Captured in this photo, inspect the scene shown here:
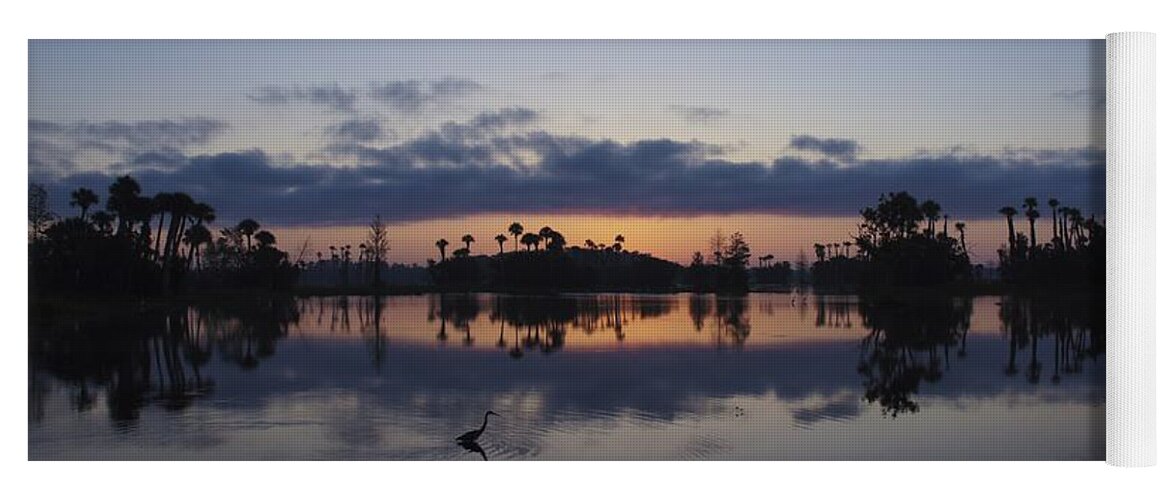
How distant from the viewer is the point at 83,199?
7.86 metres

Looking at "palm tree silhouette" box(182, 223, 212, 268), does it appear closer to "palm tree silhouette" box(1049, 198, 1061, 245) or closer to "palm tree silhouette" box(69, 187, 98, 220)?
"palm tree silhouette" box(69, 187, 98, 220)

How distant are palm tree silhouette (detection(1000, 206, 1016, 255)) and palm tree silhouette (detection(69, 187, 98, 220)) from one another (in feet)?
20.8

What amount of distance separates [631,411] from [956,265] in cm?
263

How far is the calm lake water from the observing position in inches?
293

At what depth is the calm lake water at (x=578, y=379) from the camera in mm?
7441

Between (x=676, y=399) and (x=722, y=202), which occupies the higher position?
(x=722, y=202)

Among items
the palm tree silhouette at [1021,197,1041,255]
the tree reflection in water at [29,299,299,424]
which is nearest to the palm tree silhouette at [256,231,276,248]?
the tree reflection in water at [29,299,299,424]

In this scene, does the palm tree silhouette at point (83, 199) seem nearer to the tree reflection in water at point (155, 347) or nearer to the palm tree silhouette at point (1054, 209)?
the tree reflection in water at point (155, 347)

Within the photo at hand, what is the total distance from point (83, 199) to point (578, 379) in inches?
145

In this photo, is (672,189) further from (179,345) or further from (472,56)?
(179,345)

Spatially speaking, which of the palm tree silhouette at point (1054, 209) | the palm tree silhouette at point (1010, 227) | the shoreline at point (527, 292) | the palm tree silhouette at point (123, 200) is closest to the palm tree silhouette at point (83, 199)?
the palm tree silhouette at point (123, 200)

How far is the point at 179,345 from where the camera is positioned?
8.05m
